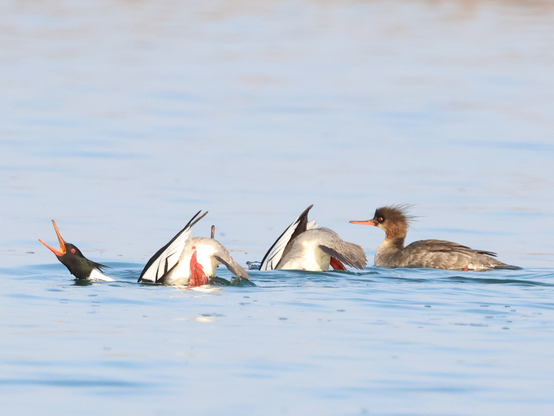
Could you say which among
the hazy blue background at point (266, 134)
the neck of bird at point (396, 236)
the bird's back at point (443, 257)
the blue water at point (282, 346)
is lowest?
the blue water at point (282, 346)

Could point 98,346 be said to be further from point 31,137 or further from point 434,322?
point 31,137

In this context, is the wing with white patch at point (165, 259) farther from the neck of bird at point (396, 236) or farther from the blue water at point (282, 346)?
the neck of bird at point (396, 236)

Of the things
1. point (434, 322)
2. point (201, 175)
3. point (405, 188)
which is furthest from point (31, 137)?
point (434, 322)

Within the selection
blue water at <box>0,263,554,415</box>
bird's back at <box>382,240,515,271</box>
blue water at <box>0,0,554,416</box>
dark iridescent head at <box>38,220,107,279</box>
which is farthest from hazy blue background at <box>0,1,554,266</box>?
blue water at <box>0,263,554,415</box>

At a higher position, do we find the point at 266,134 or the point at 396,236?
the point at 266,134

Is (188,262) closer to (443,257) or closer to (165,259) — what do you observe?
(165,259)

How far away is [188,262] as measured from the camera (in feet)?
32.4

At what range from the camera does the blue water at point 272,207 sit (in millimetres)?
6859

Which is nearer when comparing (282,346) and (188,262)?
(282,346)

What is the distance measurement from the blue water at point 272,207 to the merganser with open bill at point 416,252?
1.10ft

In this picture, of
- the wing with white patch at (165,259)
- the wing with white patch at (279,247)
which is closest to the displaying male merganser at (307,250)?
the wing with white patch at (279,247)

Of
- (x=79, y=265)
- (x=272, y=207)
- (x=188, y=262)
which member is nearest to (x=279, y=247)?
(x=188, y=262)

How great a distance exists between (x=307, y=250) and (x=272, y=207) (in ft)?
8.99

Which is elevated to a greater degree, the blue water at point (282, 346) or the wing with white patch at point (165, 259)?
the wing with white patch at point (165, 259)
